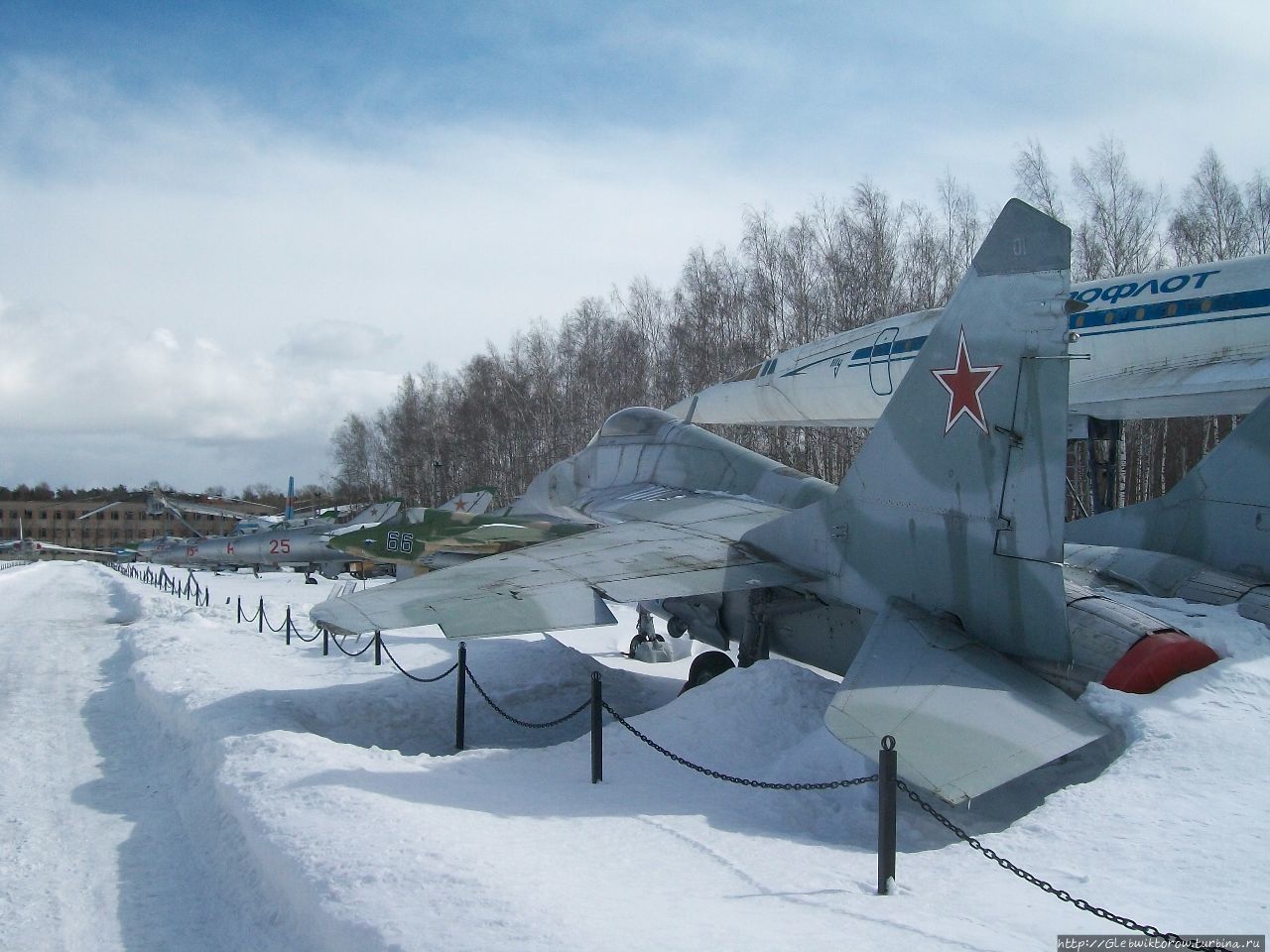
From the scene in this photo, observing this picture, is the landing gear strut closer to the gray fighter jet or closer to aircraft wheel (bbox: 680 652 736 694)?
aircraft wheel (bbox: 680 652 736 694)

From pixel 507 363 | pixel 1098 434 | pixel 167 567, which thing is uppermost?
pixel 507 363

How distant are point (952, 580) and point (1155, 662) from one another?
137 cm

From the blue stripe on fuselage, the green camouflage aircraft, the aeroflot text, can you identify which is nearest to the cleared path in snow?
the green camouflage aircraft

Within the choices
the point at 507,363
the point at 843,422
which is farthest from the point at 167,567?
the point at 843,422

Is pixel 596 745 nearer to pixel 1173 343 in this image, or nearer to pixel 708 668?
pixel 708 668

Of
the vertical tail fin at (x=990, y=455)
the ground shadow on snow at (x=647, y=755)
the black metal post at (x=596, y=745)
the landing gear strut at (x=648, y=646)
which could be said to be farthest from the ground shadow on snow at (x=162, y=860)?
the landing gear strut at (x=648, y=646)

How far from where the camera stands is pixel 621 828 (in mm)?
4867

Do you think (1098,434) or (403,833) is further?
(1098,434)

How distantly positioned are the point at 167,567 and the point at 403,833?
44353 millimetres

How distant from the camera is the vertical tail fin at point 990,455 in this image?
566 cm

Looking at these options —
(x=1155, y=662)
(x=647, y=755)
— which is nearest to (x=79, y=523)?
(x=647, y=755)

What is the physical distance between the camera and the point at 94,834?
17.0 feet

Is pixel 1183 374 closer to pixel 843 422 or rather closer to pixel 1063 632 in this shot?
pixel 843 422

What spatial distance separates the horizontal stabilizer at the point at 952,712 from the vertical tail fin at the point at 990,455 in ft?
1.26
